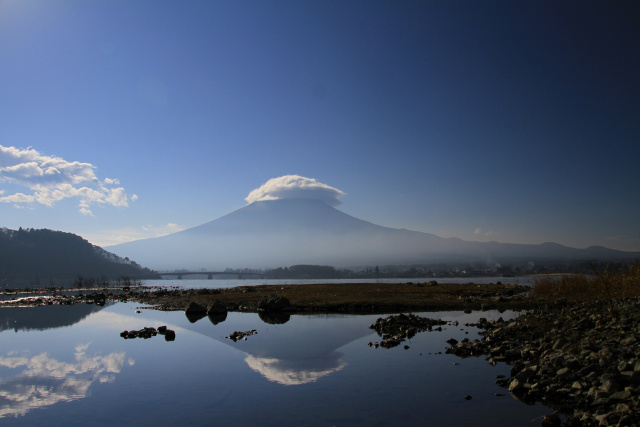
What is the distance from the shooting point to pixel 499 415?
33.4 feet

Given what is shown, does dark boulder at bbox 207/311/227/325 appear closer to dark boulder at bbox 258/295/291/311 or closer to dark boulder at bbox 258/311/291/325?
dark boulder at bbox 258/311/291/325

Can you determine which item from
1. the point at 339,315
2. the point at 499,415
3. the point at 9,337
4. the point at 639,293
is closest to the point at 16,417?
the point at 499,415

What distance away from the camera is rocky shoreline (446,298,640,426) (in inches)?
361

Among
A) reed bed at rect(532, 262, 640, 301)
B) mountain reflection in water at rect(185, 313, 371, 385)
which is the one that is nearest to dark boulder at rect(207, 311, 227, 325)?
mountain reflection in water at rect(185, 313, 371, 385)

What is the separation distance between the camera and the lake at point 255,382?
10.7m

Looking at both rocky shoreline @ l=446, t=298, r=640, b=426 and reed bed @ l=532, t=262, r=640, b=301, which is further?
reed bed @ l=532, t=262, r=640, b=301

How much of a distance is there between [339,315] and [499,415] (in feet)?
78.3

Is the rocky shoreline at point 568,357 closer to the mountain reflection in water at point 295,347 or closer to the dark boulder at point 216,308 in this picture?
the mountain reflection in water at point 295,347

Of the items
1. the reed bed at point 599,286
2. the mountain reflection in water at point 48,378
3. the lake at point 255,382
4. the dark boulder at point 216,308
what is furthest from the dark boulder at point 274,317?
the reed bed at point 599,286

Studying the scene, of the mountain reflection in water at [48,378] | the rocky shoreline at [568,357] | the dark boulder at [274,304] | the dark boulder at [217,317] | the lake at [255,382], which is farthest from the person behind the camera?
the dark boulder at [274,304]

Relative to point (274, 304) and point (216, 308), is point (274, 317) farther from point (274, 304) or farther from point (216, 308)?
point (216, 308)

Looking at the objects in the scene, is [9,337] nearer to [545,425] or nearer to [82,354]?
[82,354]

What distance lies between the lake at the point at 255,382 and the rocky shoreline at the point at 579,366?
2.42ft

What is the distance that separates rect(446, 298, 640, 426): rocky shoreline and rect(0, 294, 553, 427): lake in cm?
74
